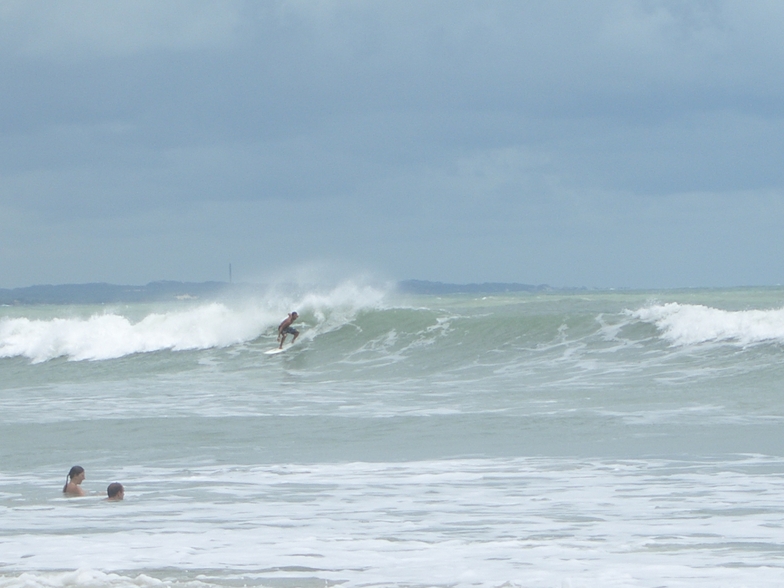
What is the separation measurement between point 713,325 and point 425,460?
44.3 ft

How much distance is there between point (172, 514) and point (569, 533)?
346cm

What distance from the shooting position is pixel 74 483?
10.4 meters

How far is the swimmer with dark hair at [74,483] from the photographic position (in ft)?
33.6

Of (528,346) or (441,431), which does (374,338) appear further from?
(441,431)

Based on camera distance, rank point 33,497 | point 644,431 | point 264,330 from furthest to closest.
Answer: point 264,330, point 644,431, point 33,497

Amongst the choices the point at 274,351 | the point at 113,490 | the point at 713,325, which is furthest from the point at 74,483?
the point at 274,351

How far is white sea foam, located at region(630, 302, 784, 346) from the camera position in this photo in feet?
73.5

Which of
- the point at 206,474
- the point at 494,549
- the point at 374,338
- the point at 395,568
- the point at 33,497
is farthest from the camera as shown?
the point at 374,338

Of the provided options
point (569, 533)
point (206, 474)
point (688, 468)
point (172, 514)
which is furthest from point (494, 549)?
point (206, 474)

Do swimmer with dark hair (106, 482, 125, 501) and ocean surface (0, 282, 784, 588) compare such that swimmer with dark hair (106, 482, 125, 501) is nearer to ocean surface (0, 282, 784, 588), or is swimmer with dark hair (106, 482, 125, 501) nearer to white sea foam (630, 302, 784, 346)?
ocean surface (0, 282, 784, 588)

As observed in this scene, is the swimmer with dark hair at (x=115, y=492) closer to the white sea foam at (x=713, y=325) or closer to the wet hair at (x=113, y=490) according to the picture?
the wet hair at (x=113, y=490)

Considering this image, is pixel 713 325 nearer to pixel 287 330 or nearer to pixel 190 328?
pixel 287 330

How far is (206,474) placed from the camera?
11.5m

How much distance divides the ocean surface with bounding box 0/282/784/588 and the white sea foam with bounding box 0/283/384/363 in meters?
2.41
